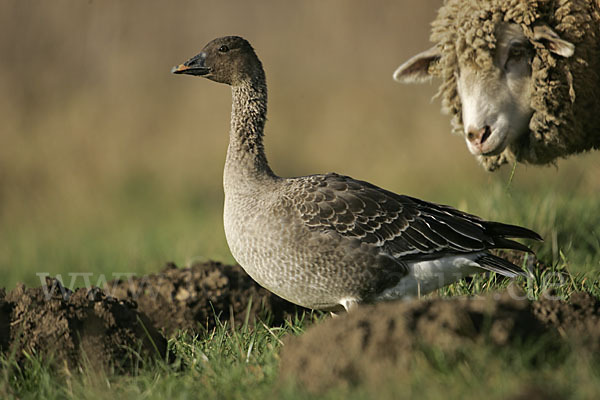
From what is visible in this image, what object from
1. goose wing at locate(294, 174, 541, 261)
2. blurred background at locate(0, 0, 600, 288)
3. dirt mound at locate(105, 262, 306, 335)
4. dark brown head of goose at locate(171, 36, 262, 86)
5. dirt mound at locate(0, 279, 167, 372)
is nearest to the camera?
dirt mound at locate(0, 279, 167, 372)

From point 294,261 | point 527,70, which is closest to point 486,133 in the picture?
point 527,70

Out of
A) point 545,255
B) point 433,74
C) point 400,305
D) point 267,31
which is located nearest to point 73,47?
point 267,31

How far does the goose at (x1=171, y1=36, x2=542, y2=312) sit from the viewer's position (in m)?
4.50

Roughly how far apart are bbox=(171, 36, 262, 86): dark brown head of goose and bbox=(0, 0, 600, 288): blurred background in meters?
5.38

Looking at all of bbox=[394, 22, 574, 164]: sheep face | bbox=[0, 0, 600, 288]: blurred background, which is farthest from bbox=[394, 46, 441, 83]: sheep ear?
bbox=[0, 0, 600, 288]: blurred background

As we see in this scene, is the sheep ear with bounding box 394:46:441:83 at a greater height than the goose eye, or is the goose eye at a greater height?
the goose eye

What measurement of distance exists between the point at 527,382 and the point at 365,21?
12.8m

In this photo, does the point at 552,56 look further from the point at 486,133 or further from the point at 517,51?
the point at 486,133

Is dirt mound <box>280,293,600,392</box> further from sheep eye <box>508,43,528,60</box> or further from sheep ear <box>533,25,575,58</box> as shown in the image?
sheep eye <box>508,43,528,60</box>

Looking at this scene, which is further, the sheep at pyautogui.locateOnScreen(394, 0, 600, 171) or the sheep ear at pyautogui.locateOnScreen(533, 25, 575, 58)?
the sheep at pyautogui.locateOnScreen(394, 0, 600, 171)

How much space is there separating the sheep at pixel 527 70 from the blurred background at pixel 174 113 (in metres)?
4.89

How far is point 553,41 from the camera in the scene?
5.20 m

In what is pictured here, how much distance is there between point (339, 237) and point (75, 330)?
5.38 ft

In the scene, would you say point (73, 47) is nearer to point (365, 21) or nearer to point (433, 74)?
point (365, 21)
